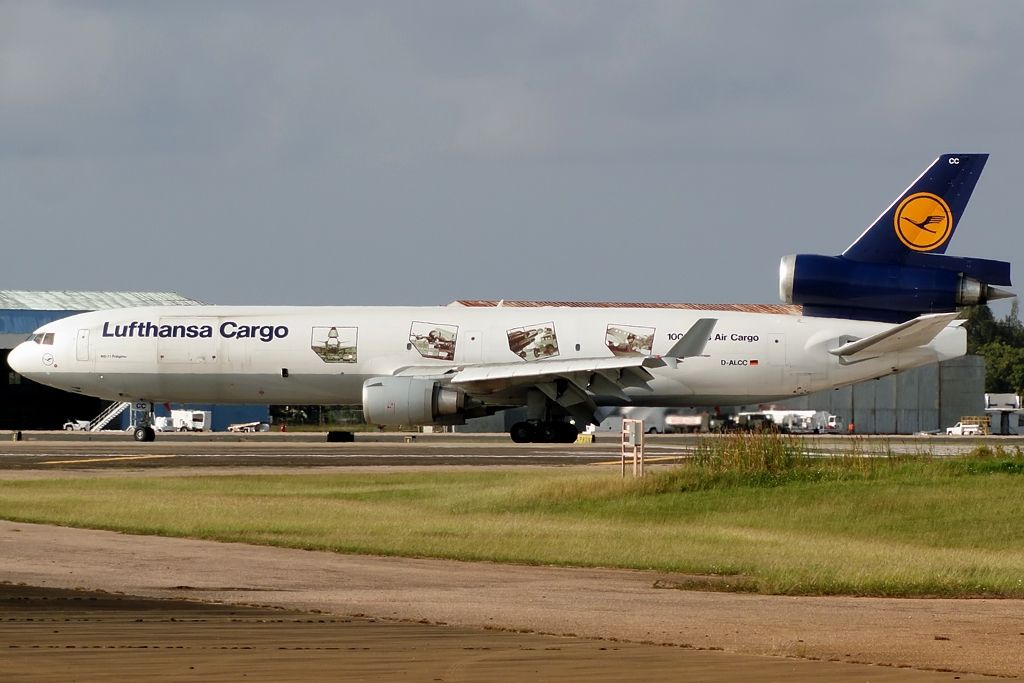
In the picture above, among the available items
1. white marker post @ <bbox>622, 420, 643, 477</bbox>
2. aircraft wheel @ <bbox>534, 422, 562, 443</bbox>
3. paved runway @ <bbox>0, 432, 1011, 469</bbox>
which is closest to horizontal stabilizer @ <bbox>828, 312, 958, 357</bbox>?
paved runway @ <bbox>0, 432, 1011, 469</bbox>

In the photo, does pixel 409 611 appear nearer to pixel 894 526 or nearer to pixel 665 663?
pixel 665 663

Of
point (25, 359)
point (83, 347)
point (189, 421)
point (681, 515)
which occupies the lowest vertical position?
point (681, 515)

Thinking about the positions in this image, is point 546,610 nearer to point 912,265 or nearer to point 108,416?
point 912,265

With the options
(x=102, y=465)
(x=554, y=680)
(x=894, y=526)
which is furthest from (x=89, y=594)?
(x=102, y=465)

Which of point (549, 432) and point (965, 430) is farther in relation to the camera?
point (965, 430)

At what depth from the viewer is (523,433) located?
168 feet

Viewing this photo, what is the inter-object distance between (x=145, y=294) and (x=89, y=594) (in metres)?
87.1

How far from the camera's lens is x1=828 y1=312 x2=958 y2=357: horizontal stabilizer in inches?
1849

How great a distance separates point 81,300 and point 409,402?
56014mm

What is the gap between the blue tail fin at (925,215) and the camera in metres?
49.4

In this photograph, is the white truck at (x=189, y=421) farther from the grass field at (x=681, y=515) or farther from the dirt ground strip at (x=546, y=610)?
the dirt ground strip at (x=546, y=610)

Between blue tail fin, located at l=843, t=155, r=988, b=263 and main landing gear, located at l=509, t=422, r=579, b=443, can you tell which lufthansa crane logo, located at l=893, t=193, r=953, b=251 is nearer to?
blue tail fin, located at l=843, t=155, r=988, b=263

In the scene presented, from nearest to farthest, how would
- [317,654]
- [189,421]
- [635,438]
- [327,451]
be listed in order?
1. [317,654]
2. [635,438]
3. [327,451]
4. [189,421]

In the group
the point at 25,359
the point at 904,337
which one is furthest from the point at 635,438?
the point at 25,359
